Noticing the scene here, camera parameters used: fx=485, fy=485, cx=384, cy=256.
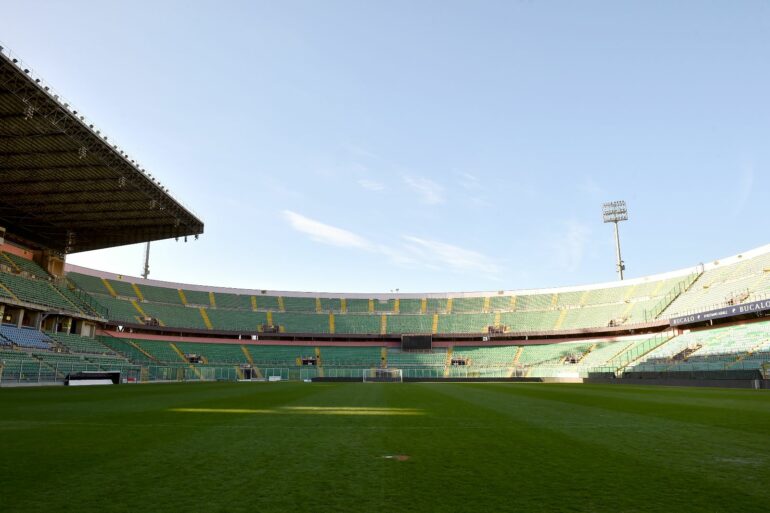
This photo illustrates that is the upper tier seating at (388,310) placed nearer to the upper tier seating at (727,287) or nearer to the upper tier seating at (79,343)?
the upper tier seating at (727,287)

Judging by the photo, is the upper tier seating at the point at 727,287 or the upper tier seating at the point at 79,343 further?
the upper tier seating at the point at 727,287

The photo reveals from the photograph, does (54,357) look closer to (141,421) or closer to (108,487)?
(141,421)

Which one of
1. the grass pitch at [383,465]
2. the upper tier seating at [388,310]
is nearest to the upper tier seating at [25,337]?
the upper tier seating at [388,310]

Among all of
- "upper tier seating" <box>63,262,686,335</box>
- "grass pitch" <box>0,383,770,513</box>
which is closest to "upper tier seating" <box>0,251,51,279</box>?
"upper tier seating" <box>63,262,686,335</box>

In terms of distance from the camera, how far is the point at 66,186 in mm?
32062

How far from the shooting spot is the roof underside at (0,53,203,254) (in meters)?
23.7

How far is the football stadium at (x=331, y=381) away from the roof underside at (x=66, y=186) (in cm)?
14

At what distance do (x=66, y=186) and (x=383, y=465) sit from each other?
34747mm

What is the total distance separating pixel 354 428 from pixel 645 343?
47.5 metres

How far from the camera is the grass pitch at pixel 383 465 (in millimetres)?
3805

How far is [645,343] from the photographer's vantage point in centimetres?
4788

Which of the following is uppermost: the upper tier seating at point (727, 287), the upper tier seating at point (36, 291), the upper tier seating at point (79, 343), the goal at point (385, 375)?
the upper tier seating at point (727, 287)

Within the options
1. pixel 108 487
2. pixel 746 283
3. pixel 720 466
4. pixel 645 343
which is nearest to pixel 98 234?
pixel 108 487

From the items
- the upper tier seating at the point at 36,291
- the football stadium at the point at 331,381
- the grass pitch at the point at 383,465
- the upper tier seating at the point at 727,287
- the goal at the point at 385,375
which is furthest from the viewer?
the goal at the point at 385,375
